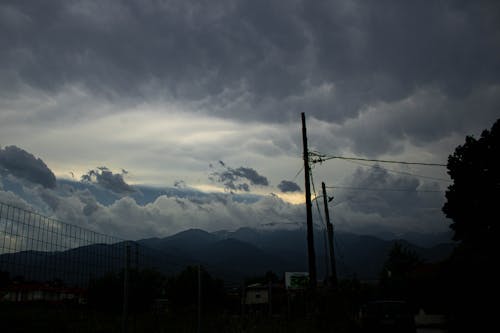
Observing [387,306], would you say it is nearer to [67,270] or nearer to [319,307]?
[319,307]

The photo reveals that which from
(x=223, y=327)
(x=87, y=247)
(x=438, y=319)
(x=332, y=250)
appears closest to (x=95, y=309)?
(x=87, y=247)

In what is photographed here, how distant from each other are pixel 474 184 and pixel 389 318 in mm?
26445

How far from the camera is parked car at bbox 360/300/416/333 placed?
18.7 meters

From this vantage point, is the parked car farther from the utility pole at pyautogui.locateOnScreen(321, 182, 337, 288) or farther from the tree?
the tree

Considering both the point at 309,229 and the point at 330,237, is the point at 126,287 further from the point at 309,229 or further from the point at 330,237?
the point at 330,237

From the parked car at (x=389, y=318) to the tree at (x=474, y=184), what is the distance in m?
22.6

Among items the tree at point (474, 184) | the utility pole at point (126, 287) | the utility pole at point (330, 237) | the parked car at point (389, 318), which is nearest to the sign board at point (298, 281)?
the utility pole at point (330, 237)

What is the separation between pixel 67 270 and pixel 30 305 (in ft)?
2.68

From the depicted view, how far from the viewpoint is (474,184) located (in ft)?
133

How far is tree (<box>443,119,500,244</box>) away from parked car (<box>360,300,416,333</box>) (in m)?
22.6

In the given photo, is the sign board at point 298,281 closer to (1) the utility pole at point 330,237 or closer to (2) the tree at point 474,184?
(1) the utility pole at point 330,237

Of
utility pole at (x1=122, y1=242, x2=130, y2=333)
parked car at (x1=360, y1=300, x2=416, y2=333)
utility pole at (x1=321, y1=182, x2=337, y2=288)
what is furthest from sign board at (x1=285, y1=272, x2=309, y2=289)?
utility pole at (x1=122, y1=242, x2=130, y2=333)

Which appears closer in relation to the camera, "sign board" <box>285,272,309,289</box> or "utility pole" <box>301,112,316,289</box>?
"sign board" <box>285,272,309,289</box>

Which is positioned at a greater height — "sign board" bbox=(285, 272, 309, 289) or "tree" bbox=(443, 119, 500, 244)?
"tree" bbox=(443, 119, 500, 244)
